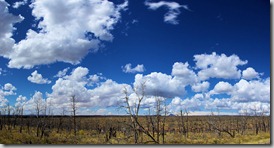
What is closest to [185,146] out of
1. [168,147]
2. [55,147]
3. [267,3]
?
[168,147]

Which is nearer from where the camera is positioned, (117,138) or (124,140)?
(124,140)

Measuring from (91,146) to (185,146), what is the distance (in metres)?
4.13

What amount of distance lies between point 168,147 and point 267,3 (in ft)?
24.9

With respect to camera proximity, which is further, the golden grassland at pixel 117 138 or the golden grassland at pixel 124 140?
the golden grassland at pixel 117 138

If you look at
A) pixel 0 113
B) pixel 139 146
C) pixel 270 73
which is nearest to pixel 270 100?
pixel 270 73

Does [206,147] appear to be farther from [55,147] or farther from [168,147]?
[55,147]

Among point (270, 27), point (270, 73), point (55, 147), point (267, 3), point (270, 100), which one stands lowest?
point (55, 147)

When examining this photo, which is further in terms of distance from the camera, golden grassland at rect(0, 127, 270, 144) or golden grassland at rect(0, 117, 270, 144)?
golden grassland at rect(0, 117, 270, 144)

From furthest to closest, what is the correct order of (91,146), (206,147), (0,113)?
(0,113)
(91,146)
(206,147)

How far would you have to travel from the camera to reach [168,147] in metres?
14.2

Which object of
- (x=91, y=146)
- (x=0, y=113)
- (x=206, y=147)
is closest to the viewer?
(x=206, y=147)

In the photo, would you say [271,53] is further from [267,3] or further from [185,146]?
[185,146]

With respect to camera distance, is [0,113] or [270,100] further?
[0,113]

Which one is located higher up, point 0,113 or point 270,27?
point 270,27
